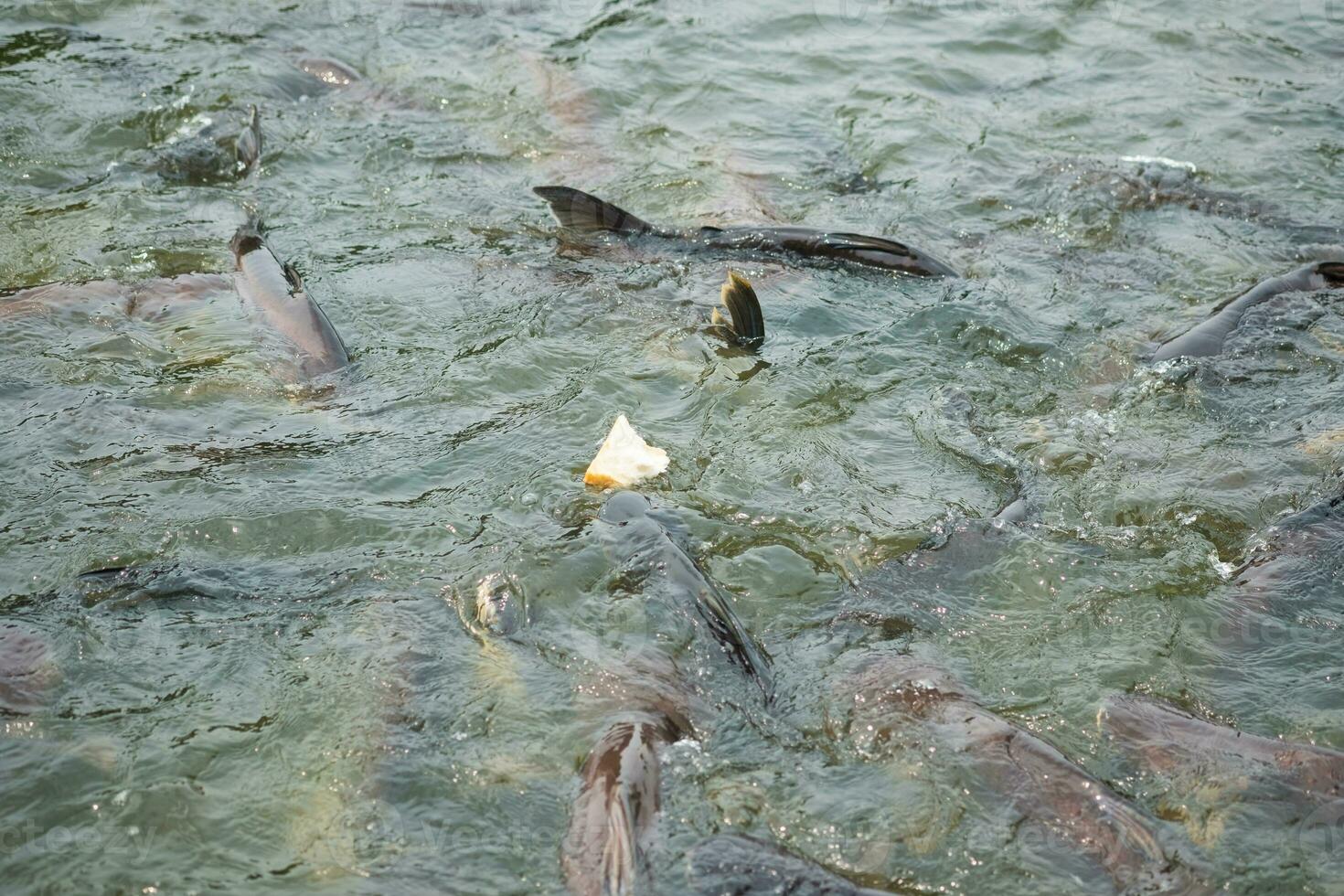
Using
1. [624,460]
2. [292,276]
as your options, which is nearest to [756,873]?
[624,460]

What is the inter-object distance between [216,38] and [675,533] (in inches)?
244

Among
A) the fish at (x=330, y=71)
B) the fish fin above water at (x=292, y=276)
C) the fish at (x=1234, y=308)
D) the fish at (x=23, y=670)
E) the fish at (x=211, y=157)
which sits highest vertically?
the fish at (x=330, y=71)

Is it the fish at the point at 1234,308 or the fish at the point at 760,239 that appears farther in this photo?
the fish at the point at 760,239

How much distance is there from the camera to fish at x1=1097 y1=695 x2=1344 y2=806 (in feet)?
11.1

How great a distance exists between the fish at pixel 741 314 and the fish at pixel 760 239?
621 millimetres

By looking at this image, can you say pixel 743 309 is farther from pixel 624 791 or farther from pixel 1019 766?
pixel 624 791

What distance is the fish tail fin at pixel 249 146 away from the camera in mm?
6797

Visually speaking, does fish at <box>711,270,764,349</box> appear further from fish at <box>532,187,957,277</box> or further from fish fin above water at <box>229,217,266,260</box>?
fish fin above water at <box>229,217,266,260</box>

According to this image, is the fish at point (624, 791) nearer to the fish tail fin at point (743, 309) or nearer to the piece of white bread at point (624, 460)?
the piece of white bread at point (624, 460)

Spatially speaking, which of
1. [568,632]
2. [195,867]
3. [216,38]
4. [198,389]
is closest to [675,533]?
[568,632]

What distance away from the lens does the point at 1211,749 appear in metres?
3.48

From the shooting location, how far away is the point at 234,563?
4129mm

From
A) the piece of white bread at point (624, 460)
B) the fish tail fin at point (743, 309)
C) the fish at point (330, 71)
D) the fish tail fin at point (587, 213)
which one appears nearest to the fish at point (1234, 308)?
the fish tail fin at point (743, 309)

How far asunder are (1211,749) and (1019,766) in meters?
0.64
